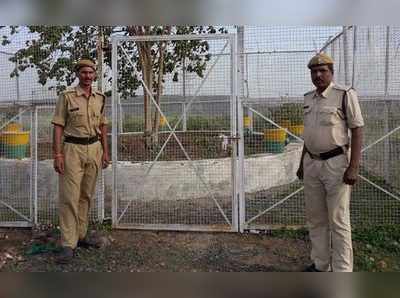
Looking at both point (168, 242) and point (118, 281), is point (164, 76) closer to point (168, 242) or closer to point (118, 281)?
point (168, 242)

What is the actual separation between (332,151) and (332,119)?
27cm

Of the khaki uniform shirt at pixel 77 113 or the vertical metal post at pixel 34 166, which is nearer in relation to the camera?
the khaki uniform shirt at pixel 77 113

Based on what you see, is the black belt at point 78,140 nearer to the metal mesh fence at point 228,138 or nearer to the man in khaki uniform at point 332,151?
the metal mesh fence at point 228,138

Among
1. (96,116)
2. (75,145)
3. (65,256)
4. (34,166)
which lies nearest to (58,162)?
(75,145)

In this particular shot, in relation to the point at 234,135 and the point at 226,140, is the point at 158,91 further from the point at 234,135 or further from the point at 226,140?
the point at 234,135

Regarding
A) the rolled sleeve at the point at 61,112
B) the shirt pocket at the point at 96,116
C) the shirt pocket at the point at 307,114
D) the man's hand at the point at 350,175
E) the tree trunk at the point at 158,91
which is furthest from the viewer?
the tree trunk at the point at 158,91

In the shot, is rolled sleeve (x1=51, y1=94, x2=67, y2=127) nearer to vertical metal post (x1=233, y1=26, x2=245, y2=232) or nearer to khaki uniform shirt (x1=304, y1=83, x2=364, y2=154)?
vertical metal post (x1=233, y1=26, x2=245, y2=232)

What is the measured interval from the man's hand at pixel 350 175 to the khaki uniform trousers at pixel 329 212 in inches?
2.6

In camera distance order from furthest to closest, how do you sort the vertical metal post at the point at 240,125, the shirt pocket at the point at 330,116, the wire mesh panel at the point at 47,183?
1. the wire mesh panel at the point at 47,183
2. the vertical metal post at the point at 240,125
3. the shirt pocket at the point at 330,116

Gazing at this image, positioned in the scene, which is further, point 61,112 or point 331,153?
point 61,112

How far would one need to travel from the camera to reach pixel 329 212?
12.8ft

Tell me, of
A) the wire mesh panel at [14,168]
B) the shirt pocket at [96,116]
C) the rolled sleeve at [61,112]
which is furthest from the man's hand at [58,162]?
the wire mesh panel at [14,168]

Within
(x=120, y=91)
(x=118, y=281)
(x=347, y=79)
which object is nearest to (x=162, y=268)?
(x=118, y=281)

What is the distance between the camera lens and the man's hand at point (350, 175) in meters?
3.66
